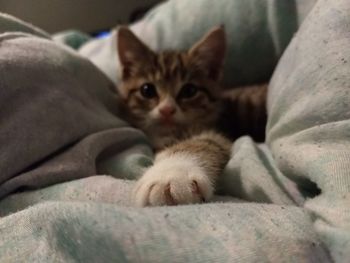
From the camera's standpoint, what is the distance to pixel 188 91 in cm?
134

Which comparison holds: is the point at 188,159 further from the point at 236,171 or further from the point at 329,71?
the point at 329,71

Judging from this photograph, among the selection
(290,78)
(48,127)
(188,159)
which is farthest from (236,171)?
(48,127)

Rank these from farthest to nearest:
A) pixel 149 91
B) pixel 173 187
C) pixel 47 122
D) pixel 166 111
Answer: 1. pixel 149 91
2. pixel 166 111
3. pixel 47 122
4. pixel 173 187

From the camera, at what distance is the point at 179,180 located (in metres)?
0.66

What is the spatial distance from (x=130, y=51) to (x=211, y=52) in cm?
23

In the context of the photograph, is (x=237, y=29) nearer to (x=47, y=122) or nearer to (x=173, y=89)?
(x=173, y=89)

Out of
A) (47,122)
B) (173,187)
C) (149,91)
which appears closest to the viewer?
(173,187)

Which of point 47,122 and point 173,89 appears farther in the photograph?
point 173,89

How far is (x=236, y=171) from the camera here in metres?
0.77

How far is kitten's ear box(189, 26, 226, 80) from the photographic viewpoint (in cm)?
128

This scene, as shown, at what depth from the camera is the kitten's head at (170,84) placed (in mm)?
1259

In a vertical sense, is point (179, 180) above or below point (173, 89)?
above

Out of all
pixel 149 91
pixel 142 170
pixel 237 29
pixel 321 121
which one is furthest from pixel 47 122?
pixel 237 29

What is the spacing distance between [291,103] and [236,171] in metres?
0.15
